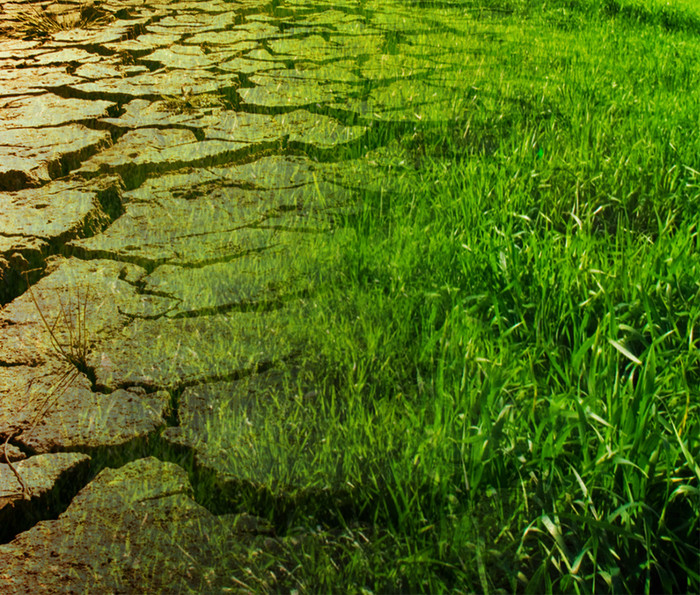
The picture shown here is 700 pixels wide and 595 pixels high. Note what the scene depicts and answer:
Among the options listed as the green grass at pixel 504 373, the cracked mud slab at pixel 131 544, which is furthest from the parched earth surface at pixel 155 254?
the green grass at pixel 504 373

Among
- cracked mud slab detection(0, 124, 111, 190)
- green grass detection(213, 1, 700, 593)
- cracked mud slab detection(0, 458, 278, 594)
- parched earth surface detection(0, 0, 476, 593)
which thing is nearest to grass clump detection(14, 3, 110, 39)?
parched earth surface detection(0, 0, 476, 593)

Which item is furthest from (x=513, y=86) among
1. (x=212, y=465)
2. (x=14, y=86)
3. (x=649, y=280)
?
(x=212, y=465)

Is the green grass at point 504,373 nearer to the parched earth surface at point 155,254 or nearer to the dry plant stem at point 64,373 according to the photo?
the parched earth surface at point 155,254

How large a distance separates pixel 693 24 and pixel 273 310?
16.3 feet

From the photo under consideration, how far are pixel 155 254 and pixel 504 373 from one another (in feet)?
3.52

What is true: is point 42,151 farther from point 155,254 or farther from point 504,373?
point 504,373

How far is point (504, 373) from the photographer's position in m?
1.28

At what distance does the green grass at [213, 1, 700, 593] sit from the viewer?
982mm

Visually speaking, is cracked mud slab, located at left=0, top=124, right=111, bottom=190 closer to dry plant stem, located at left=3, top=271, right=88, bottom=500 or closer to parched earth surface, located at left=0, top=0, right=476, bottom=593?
parched earth surface, located at left=0, top=0, right=476, bottom=593

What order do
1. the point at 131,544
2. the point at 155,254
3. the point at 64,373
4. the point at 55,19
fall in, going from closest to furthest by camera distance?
the point at 131,544 → the point at 64,373 → the point at 155,254 → the point at 55,19

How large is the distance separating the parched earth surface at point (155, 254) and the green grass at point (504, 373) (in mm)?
123

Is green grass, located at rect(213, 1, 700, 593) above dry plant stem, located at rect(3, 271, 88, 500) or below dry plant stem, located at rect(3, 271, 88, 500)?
above

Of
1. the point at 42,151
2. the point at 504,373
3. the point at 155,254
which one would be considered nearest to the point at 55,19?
the point at 42,151

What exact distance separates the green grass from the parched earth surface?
0.12m
